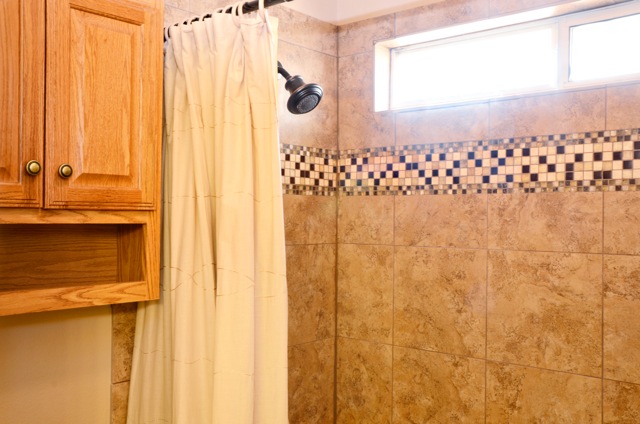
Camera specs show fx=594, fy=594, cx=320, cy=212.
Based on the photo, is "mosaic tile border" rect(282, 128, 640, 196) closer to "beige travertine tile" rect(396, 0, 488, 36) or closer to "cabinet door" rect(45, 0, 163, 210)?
"beige travertine tile" rect(396, 0, 488, 36)

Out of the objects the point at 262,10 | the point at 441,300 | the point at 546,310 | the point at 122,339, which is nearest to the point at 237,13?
the point at 262,10

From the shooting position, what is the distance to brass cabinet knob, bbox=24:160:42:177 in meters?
1.55

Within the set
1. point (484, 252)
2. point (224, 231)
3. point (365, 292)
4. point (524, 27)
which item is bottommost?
point (365, 292)

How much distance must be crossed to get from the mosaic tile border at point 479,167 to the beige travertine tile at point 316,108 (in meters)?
0.06

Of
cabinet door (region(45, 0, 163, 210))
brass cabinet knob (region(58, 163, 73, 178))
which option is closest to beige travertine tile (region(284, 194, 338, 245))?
cabinet door (region(45, 0, 163, 210))

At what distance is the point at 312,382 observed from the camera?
274cm

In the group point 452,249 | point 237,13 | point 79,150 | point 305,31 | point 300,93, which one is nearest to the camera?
point 79,150

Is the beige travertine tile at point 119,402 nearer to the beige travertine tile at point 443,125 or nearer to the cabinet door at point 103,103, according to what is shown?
the cabinet door at point 103,103

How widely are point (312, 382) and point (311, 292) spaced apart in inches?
16.4

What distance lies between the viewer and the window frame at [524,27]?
7.08 feet

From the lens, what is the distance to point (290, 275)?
264cm

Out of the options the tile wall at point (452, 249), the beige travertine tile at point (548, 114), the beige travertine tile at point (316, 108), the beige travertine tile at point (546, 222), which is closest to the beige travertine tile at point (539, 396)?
the tile wall at point (452, 249)

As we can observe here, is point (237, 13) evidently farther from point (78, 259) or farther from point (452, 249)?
point (452, 249)

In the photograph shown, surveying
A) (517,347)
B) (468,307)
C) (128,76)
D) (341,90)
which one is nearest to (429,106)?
(341,90)
